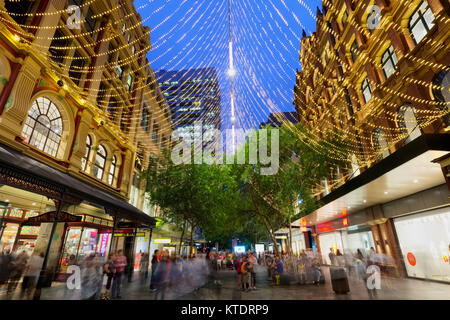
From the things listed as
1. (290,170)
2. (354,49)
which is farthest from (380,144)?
(354,49)

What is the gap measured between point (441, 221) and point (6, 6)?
24.5 meters

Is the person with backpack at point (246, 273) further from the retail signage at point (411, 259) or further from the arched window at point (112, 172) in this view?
the arched window at point (112, 172)

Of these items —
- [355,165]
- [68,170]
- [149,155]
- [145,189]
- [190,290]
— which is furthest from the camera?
[149,155]

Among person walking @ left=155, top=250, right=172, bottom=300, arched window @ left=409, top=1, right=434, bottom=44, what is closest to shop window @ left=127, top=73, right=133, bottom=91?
person walking @ left=155, top=250, right=172, bottom=300

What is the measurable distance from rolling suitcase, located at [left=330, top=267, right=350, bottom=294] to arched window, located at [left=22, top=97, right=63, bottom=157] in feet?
52.1

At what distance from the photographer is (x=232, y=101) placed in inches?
696

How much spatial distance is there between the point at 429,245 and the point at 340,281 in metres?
6.41

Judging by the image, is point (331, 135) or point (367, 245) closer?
point (367, 245)

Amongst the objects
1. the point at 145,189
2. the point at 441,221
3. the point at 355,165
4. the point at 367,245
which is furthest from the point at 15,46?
the point at 367,245

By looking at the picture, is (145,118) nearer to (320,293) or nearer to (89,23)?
(89,23)

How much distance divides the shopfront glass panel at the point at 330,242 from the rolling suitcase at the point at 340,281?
47.5ft

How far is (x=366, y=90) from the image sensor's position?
63.9 ft

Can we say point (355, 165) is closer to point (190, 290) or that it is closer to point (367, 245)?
point (367, 245)

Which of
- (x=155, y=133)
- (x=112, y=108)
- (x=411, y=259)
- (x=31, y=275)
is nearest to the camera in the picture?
(x=31, y=275)
